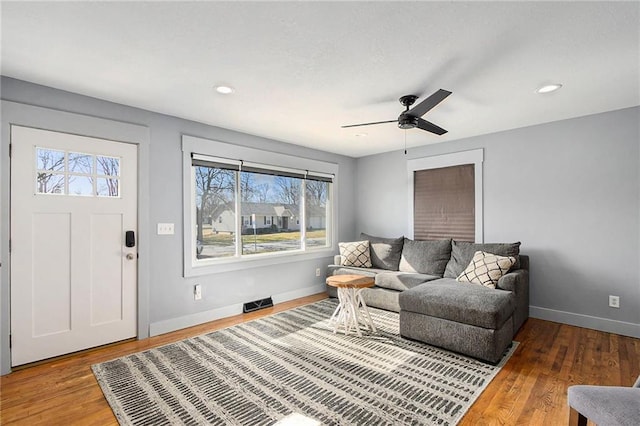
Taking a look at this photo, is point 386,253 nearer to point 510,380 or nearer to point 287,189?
point 287,189

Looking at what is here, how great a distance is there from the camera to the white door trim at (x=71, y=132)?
8.13 feet

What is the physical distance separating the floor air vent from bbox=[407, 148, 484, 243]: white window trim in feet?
8.10

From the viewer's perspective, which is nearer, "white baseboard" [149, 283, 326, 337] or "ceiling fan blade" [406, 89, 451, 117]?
"ceiling fan blade" [406, 89, 451, 117]

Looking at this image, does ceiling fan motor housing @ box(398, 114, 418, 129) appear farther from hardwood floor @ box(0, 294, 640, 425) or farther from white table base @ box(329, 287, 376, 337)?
hardwood floor @ box(0, 294, 640, 425)

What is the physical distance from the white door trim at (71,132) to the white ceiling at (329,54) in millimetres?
258

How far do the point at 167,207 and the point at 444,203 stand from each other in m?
3.79

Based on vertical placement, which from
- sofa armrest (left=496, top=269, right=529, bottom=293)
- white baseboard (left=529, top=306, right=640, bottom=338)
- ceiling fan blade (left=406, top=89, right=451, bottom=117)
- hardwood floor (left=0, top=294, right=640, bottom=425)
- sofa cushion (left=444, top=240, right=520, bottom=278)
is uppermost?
ceiling fan blade (left=406, top=89, right=451, bottom=117)

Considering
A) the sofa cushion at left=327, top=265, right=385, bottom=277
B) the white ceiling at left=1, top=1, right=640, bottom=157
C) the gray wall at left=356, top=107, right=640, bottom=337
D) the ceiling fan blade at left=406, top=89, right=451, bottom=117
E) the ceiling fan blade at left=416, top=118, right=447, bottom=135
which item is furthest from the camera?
the sofa cushion at left=327, top=265, right=385, bottom=277

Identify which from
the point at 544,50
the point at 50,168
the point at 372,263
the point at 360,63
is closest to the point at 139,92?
the point at 50,168

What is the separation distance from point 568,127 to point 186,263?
474 cm

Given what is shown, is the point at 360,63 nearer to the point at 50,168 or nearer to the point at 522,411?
the point at 522,411

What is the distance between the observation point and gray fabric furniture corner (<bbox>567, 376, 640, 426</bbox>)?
4.18 feet

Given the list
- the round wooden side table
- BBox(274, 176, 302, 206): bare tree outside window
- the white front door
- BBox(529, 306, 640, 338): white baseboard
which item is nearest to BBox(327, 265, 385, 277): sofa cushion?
the round wooden side table

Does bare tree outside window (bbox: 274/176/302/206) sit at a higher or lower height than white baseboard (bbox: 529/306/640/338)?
higher
